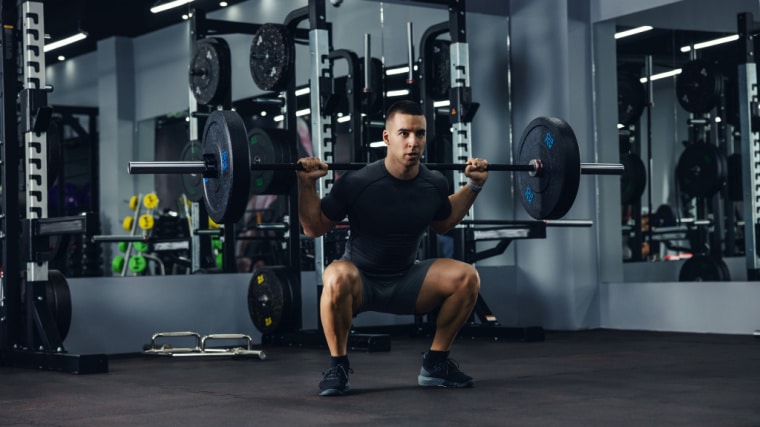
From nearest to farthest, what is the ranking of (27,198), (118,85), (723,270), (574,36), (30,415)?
1. (30,415)
2. (27,198)
3. (723,270)
4. (574,36)
5. (118,85)

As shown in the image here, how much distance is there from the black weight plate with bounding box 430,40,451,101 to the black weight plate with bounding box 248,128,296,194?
121 cm

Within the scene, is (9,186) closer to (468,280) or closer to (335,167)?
(335,167)

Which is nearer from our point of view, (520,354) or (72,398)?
(72,398)

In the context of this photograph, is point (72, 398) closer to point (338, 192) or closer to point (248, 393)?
point (248, 393)

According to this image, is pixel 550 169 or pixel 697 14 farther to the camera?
pixel 697 14

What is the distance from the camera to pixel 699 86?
6195mm

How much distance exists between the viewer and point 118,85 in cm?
796

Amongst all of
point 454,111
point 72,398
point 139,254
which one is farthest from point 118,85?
point 72,398

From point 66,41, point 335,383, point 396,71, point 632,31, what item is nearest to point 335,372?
point 335,383

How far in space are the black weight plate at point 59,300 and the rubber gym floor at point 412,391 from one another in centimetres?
29

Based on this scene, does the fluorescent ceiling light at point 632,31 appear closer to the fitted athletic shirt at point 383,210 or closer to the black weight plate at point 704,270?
the black weight plate at point 704,270

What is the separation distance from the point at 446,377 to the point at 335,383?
394 millimetres

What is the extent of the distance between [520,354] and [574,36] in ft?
8.45

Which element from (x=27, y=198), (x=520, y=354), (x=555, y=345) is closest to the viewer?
(x=27, y=198)
